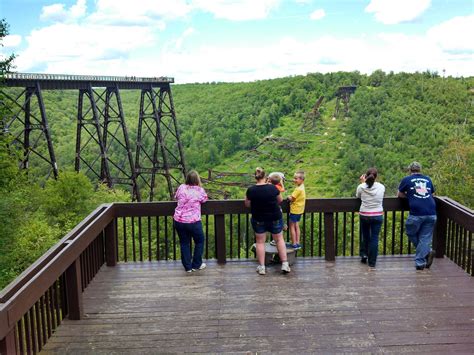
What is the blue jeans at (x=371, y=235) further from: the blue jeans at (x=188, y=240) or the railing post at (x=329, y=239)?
the blue jeans at (x=188, y=240)

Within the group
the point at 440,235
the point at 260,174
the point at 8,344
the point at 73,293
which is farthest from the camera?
the point at 440,235

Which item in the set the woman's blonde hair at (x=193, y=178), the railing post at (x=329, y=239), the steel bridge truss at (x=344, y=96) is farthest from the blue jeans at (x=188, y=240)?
the steel bridge truss at (x=344, y=96)

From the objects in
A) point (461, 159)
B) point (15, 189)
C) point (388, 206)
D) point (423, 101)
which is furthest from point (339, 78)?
point (388, 206)

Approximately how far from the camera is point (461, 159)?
34812 millimetres

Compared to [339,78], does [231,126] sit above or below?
below

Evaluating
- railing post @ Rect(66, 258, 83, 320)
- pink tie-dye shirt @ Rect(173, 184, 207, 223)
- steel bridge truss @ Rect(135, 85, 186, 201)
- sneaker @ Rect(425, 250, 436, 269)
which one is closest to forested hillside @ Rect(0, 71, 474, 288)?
steel bridge truss @ Rect(135, 85, 186, 201)

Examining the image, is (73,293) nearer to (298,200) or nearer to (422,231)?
(298,200)

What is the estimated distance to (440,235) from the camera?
6.35 meters

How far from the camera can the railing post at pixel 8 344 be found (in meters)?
3.17

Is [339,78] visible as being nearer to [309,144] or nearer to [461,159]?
[309,144]

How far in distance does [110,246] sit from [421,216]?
3.68 meters

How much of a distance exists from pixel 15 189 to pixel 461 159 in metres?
28.3

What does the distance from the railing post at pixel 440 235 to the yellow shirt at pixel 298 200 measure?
1.74 meters

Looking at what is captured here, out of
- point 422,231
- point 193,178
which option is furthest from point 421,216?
point 193,178
